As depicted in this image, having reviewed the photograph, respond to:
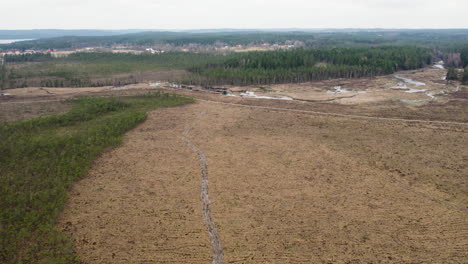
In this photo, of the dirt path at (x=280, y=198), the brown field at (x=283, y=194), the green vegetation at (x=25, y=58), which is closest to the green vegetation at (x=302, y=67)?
the brown field at (x=283, y=194)

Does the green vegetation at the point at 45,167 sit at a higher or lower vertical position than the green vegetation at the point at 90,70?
lower

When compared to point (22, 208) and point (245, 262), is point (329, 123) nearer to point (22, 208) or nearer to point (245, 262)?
point (245, 262)

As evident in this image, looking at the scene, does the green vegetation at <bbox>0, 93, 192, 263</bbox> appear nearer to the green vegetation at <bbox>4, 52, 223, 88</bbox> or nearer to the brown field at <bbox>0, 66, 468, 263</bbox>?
the brown field at <bbox>0, 66, 468, 263</bbox>

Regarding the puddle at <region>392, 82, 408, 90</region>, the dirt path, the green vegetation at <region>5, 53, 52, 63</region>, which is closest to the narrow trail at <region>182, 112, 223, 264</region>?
the dirt path

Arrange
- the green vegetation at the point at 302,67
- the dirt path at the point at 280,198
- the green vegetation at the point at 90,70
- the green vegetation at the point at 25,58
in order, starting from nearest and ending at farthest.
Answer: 1. the dirt path at the point at 280,198
2. the green vegetation at the point at 90,70
3. the green vegetation at the point at 302,67
4. the green vegetation at the point at 25,58

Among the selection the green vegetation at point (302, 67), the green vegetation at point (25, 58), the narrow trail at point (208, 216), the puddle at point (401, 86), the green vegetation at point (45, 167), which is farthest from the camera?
the green vegetation at point (25, 58)

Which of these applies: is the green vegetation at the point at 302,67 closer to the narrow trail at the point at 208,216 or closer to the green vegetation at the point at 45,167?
the green vegetation at the point at 45,167

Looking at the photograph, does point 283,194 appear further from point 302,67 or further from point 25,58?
point 25,58

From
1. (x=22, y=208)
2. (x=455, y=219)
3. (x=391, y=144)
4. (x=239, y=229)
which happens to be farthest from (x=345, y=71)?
(x=22, y=208)
